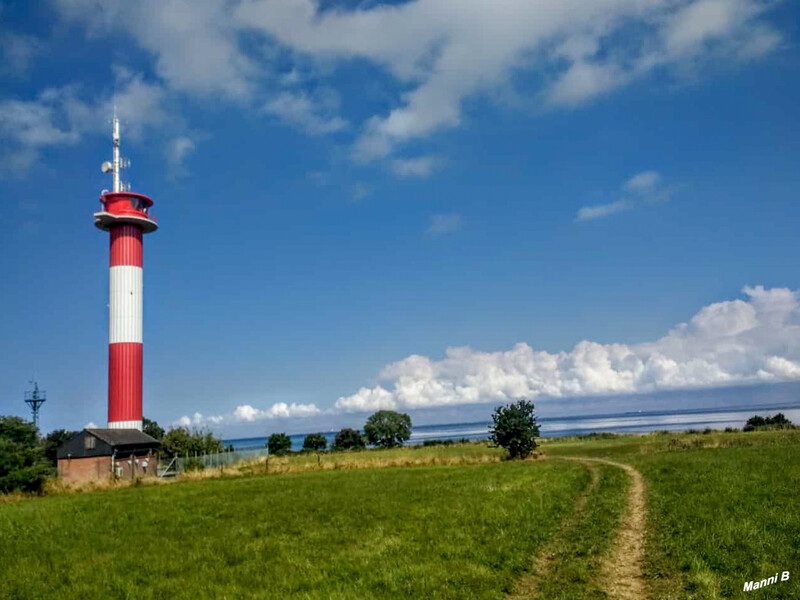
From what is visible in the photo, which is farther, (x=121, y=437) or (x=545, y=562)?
(x=121, y=437)

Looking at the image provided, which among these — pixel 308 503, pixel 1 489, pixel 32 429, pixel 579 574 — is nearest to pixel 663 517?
pixel 579 574

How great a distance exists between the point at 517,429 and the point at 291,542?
29953 millimetres

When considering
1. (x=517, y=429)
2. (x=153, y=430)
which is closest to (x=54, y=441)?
(x=153, y=430)

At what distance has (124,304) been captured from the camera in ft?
151

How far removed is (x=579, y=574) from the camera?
10.6m

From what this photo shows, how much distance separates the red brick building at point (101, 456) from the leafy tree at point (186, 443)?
71.0 ft

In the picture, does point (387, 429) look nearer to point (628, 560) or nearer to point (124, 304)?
point (124, 304)

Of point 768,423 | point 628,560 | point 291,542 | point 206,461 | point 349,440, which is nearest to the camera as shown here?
point 628,560

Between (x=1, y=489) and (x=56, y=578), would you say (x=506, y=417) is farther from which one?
(x=56, y=578)

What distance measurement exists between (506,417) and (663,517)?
28195 mm

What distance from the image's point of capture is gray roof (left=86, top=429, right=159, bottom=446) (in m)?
42.0

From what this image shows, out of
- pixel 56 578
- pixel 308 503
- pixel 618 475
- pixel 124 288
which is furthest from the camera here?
pixel 124 288

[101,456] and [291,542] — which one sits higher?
[101,456]

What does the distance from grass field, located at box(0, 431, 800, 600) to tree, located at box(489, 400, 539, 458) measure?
1888 centimetres
